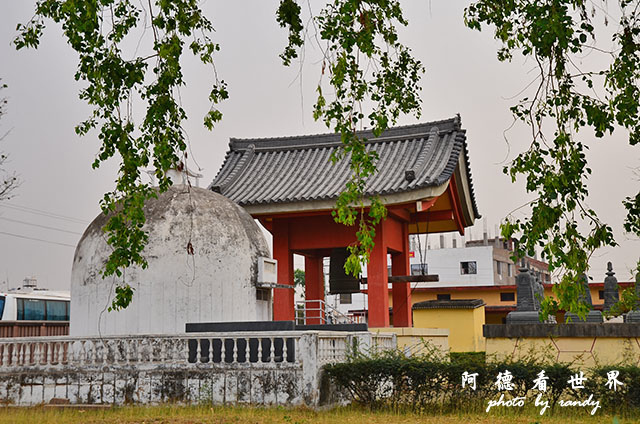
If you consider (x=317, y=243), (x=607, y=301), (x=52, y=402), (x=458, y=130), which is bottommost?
(x=52, y=402)

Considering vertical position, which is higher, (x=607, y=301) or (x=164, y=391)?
(x=607, y=301)

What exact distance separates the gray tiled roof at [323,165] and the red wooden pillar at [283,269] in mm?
1185

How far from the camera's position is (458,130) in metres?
23.0

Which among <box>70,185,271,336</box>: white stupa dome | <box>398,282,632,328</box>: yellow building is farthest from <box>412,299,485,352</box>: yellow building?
<box>398,282,632,328</box>: yellow building

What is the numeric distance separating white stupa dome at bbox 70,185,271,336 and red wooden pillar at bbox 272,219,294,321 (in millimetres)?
3454

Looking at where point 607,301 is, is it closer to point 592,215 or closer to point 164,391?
point 164,391

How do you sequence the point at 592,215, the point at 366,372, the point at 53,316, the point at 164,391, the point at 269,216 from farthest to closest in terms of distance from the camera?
the point at 53,316 < the point at 269,216 < the point at 164,391 < the point at 366,372 < the point at 592,215

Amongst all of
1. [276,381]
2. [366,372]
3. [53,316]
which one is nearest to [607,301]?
[366,372]

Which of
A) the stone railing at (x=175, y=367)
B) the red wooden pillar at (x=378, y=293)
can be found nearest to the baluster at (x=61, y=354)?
the stone railing at (x=175, y=367)

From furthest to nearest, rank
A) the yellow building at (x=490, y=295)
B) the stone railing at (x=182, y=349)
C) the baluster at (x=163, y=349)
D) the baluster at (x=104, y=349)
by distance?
the yellow building at (x=490, y=295) < the baluster at (x=104, y=349) < the baluster at (x=163, y=349) < the stone railing at (x=182, y=349)

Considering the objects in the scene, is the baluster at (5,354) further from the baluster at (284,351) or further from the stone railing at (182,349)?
the baluster at (284,351)

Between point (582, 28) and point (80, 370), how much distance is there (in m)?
12.1

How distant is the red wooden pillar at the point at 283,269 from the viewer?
21.4 metres

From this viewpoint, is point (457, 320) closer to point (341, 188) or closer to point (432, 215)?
point (432, 215)
